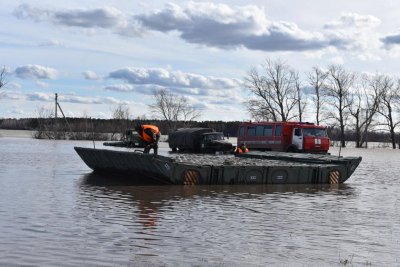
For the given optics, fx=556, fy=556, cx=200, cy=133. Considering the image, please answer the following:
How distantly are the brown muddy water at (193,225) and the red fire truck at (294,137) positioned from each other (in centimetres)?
1296

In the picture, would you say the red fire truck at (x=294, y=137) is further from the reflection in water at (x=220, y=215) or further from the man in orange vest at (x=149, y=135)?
the man in orange vest at (x=149, y=135)

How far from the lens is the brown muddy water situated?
743 centimetres

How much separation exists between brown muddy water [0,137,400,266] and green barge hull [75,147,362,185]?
562 millimetres

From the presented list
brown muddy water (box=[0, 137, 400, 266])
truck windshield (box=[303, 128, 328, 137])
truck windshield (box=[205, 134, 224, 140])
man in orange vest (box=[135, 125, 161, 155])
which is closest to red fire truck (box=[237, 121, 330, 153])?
truck windshield (box=[303, 128, 328, 137])

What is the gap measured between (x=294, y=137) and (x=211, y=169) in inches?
558

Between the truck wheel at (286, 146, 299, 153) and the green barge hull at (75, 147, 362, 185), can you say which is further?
the truck wheel at (286, 146, 299, 153)

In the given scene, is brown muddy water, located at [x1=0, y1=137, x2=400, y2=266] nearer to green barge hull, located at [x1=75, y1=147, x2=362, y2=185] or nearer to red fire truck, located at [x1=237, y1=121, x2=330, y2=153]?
green barge hull, located at [x1=75, y1=147, x2=362, y2=185]

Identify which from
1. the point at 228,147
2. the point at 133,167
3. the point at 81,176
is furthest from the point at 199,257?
the point at 228,147

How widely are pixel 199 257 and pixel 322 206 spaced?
21.5 feet

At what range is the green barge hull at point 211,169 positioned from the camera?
16703 millimetres

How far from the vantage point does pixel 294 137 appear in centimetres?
3036

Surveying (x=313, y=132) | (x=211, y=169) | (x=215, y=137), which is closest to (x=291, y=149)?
(x=313, y=132)

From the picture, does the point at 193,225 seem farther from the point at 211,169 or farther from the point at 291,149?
the point at 291,149

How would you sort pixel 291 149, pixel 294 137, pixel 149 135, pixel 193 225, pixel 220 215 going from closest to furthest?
pixel 193 225 < pixel 220 215 < pixel 149 135 < pixel 294 137 < pixel 291 149
